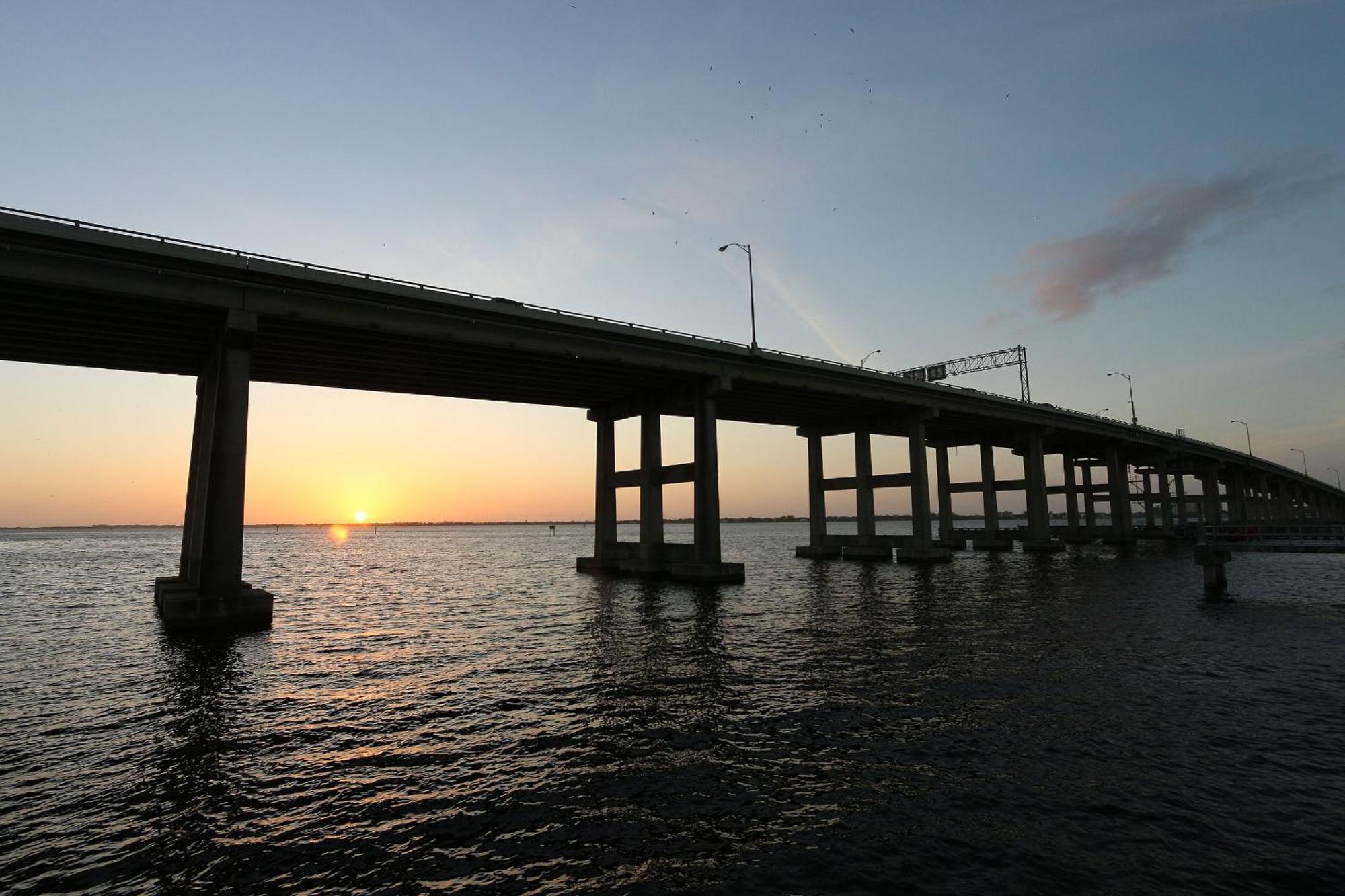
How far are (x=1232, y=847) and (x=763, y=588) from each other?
35225 millimetres

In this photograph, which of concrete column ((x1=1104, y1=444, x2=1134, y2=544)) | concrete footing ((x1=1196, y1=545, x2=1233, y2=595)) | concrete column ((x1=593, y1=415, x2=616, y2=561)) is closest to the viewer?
concrete footing ((x1=1196, y1=545, x2=1233, y2=595))

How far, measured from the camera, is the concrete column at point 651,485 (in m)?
49.7

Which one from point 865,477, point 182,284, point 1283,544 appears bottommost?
point 1283,544

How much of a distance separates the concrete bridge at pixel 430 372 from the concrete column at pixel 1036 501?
9.0 inches

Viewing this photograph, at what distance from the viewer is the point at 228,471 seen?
27375 mm

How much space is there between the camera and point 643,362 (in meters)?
43.3

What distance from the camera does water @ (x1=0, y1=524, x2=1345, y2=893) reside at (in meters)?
7.89

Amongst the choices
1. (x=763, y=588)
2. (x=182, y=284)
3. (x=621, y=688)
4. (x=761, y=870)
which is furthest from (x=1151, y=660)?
(x=182, y=284)

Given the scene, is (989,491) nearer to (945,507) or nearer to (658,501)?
(945,507)

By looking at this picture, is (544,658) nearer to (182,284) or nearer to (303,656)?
(303,656)

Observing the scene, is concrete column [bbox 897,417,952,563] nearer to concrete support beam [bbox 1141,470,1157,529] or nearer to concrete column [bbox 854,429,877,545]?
concrete column [bbox 854,429,877,545]

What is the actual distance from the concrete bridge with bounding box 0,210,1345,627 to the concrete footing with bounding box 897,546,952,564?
332 millimetres

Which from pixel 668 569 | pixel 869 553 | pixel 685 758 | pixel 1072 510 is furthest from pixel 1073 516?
pixel 685 758

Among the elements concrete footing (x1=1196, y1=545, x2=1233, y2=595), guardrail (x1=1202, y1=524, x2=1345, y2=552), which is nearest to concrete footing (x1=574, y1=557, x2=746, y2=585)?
concrete footing (x1=1196, y1=545, x2=1233, y2=595)
